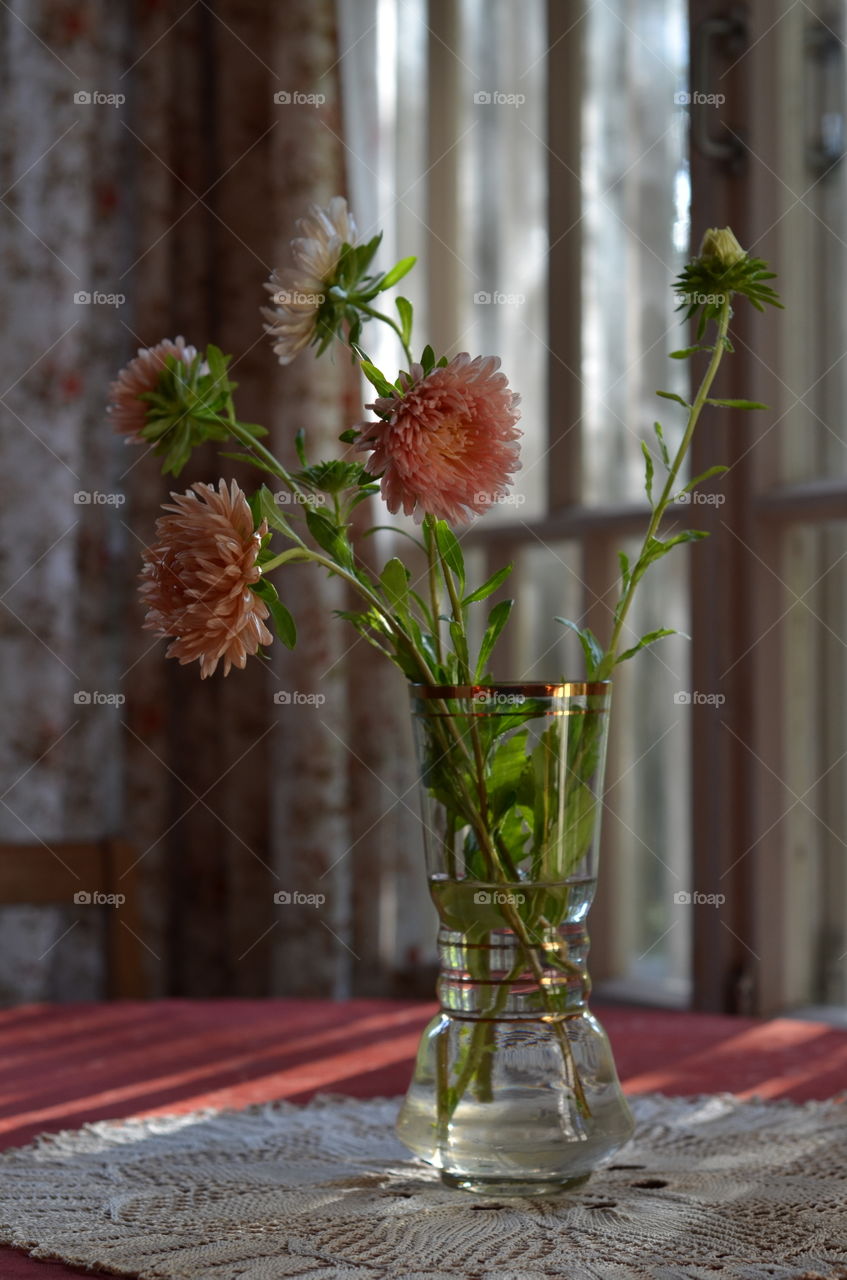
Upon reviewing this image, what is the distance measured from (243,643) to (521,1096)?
296mm

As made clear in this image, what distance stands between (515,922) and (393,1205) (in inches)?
6.7

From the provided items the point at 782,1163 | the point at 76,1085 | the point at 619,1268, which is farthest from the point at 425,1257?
the point at 76,1085

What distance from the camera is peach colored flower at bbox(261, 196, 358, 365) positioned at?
854mm

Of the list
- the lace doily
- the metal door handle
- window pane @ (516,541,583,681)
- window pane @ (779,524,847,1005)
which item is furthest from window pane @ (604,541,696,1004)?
the lace doily

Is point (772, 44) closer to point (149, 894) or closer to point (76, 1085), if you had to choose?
point (76, 1085)

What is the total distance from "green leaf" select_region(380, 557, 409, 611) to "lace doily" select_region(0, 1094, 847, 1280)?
0.34 meters

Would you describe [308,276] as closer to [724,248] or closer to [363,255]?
[363,255]

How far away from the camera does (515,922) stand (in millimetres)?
812

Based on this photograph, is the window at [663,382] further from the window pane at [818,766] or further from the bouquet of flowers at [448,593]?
the bouquet of flowers at [448,593]

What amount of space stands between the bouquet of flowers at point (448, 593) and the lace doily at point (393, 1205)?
62 mm

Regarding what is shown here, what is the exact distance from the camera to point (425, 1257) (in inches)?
28.1

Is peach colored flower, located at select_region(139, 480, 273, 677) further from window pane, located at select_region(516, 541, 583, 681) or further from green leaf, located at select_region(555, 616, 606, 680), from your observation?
window pane, located at select_region(516, 541, 583, 681)

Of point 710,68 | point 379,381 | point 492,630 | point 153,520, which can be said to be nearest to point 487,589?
point 492,630

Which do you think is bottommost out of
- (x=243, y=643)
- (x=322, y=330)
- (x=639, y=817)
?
(x=639, y=817)
